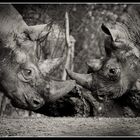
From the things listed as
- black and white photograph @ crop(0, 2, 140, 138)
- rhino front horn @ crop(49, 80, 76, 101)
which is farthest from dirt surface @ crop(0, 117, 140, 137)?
rhino front horn @ crop(49, 80, 76, 101)

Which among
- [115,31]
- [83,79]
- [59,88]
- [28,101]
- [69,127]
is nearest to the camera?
[69,127]

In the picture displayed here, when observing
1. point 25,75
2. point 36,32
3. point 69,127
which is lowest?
point 69,127

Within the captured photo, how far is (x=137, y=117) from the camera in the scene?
4508 mm

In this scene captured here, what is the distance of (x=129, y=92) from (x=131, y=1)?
1.36 meters

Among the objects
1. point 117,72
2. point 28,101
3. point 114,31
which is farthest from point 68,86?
point 114,31

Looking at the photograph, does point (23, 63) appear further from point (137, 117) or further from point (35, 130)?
point (137, 117)

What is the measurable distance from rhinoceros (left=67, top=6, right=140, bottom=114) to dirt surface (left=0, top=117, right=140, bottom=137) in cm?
58

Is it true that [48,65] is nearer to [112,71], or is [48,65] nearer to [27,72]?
[27,72]

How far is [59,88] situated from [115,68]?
0.64 meters

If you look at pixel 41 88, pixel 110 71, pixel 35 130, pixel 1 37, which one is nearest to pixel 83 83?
pixel 110 71

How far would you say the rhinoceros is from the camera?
4.61 meters

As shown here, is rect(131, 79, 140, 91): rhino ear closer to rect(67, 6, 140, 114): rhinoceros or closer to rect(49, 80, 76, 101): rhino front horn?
rect(67, 6, 140, 114): rhinoceros

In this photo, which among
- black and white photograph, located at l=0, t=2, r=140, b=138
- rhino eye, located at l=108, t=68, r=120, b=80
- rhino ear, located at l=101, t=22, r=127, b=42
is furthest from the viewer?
rhino ear, located at l=101, t=22, r=127, b=42

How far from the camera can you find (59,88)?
438 centimetres
